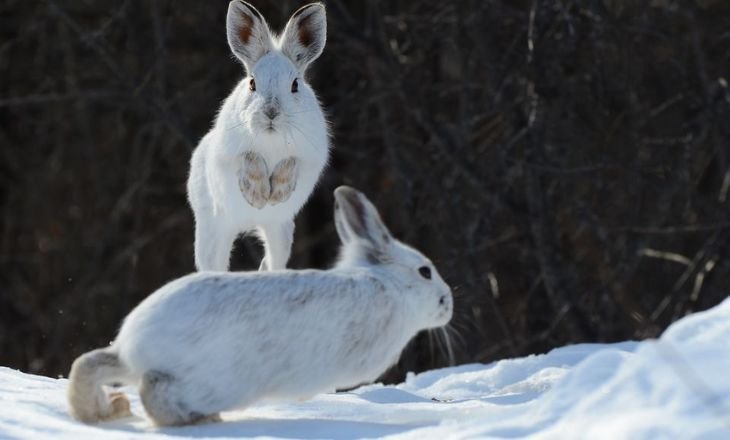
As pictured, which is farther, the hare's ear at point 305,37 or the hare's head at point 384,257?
the hare's ear at point 305,37

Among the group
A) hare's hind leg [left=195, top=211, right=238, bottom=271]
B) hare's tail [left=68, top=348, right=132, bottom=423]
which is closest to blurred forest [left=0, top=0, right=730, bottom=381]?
hare's hind leg [left=195, top=211, right=238, bottom=271]

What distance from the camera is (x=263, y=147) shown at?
253 inches

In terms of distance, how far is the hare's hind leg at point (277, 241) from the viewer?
265 inches

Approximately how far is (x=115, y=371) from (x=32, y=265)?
8.80 m

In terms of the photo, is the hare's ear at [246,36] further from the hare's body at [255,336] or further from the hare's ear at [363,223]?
the hare's body at [255,336]

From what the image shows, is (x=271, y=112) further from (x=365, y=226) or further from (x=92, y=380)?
(x=92, y=380)

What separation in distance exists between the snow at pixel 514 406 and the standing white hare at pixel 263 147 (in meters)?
0.95

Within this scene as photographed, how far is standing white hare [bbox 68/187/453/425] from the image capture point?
15.6 feet

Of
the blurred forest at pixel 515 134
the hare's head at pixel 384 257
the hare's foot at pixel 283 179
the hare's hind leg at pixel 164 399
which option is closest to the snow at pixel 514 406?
the hare's hind leg at pixel 164 399

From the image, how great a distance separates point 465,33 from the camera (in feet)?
32.1

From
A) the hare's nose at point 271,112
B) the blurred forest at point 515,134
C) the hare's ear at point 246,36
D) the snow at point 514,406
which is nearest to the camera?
the snow at point 514,406

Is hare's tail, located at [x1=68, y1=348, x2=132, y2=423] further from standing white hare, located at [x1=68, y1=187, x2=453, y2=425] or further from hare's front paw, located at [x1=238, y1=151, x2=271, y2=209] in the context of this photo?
hare's front paw, located at [x1=238, y1=151, x2=271, y2=209]

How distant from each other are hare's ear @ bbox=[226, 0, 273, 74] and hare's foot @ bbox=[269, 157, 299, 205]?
513 millimetres

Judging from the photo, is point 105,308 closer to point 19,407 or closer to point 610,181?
point 610,181
